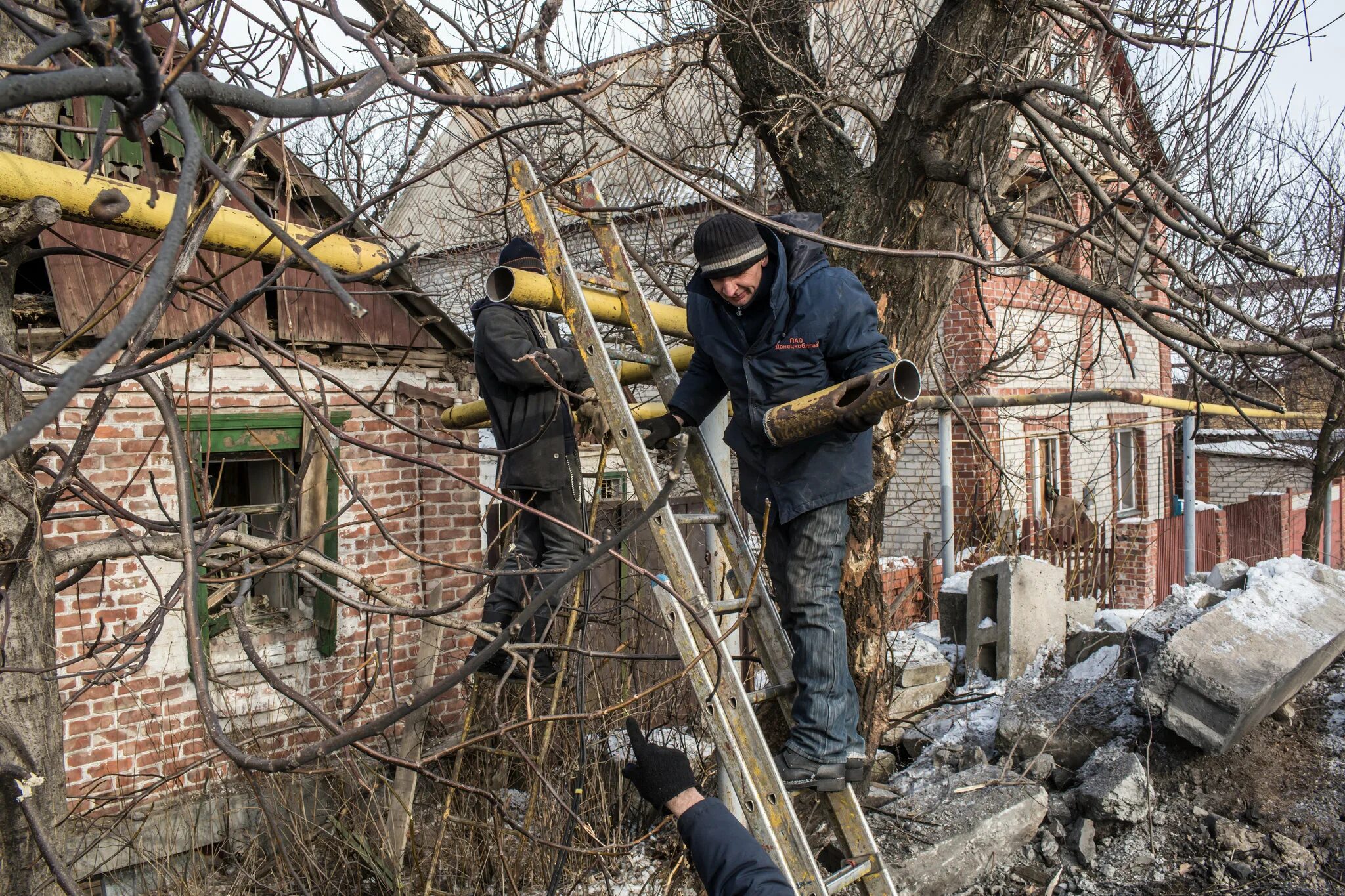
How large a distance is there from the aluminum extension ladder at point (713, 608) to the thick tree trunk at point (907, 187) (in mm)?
673

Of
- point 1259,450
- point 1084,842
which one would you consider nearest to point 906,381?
point 1084,842

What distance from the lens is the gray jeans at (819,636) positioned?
3.02 metres

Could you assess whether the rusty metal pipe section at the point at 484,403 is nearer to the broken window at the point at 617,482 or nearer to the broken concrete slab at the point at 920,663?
the broken concrete slab at the point at 920,663

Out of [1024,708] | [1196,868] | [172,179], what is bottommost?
[1196,868]

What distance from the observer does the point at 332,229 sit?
5.85ft

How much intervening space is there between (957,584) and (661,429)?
4.20 meters

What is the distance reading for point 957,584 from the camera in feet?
22.7

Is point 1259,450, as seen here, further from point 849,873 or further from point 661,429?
point 849,873

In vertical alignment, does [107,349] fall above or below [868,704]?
above

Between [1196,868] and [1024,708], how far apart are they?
114cm

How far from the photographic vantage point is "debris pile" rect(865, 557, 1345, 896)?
3.82 meters

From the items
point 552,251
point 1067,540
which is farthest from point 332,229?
point 1067,540

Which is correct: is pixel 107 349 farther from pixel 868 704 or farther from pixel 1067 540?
pixel 1067 540

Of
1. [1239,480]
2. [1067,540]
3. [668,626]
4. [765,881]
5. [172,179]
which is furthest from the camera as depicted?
[1239,480]
